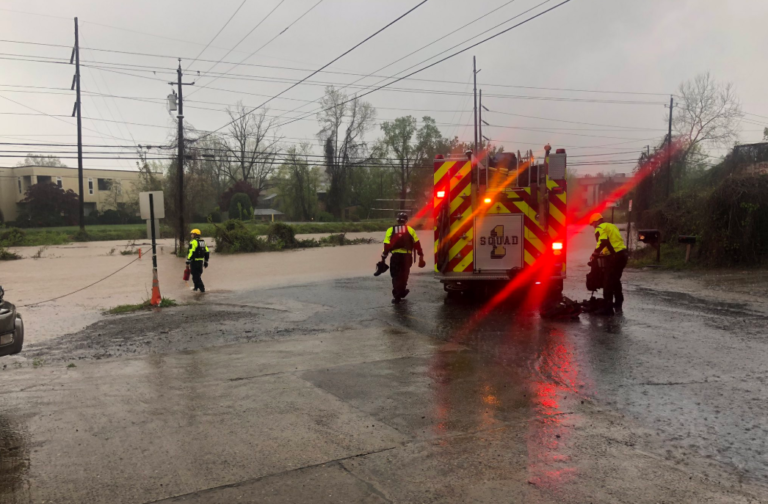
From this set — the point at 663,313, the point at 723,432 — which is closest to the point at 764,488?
the point at 723,432

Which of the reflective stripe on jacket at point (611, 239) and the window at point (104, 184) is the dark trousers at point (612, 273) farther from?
the window at point (104, 184)

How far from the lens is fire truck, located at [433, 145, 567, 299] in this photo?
1036 cm

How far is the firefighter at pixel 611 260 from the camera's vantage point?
9711mm

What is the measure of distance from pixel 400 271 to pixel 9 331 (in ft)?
22.6

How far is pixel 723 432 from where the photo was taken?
4.39m

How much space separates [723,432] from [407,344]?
158 inches

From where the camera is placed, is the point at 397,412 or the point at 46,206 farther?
the point at 46,206

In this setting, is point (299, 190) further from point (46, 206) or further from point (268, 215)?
point (46, 206)

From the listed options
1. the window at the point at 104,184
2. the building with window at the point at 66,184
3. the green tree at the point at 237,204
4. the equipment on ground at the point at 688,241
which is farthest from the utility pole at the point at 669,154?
the window at the point at 104,184

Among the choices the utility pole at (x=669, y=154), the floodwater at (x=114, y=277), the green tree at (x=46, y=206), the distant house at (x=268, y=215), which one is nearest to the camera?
the floodwater at (x=114, y=277)

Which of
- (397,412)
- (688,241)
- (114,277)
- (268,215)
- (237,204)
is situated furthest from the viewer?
(268,215)

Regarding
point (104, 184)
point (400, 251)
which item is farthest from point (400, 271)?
point (104, 184)

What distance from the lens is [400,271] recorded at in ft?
36.6

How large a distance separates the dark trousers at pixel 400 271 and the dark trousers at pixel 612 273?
3523mm
